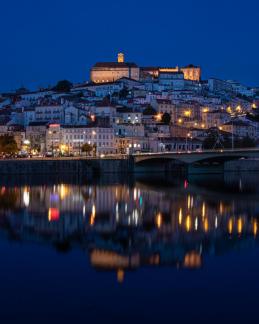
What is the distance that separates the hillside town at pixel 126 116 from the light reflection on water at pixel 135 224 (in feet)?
110

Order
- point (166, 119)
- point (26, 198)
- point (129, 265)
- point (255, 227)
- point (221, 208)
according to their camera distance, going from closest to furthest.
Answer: point (129, 265), point (255, 227), point (221, 208), point (26, 198), point (166, 119)

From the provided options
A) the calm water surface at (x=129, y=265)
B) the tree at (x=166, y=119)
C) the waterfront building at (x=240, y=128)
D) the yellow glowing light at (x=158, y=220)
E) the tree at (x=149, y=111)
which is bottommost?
the calm water surface at (x=129, y=265)

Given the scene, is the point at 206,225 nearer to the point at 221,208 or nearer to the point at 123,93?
the point at 221,208

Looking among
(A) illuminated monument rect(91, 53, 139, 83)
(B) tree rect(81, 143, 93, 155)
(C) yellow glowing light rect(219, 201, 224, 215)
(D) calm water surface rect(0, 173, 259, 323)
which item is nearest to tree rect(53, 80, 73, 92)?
(A) illuminated monument rect(91, 53, 139, 83)

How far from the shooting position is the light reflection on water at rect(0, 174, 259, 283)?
14.9m

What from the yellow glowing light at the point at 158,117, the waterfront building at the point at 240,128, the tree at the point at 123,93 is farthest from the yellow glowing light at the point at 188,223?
the tree at the point at 123,93

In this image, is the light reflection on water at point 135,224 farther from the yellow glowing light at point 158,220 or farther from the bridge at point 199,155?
the bridge at point 199,155

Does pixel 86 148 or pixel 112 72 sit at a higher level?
pixel 112 72

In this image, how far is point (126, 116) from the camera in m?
75.6

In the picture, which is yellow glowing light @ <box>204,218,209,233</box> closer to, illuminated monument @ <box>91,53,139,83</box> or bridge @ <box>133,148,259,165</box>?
bridge @ <box>133,148,259,165</box>

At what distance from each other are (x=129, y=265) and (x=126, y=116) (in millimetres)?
62506

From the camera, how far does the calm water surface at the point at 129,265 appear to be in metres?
10.5

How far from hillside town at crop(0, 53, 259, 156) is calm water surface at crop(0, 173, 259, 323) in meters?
41.2

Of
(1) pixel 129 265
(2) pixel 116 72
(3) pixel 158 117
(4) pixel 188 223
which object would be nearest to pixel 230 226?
(4) pixel 188 223
